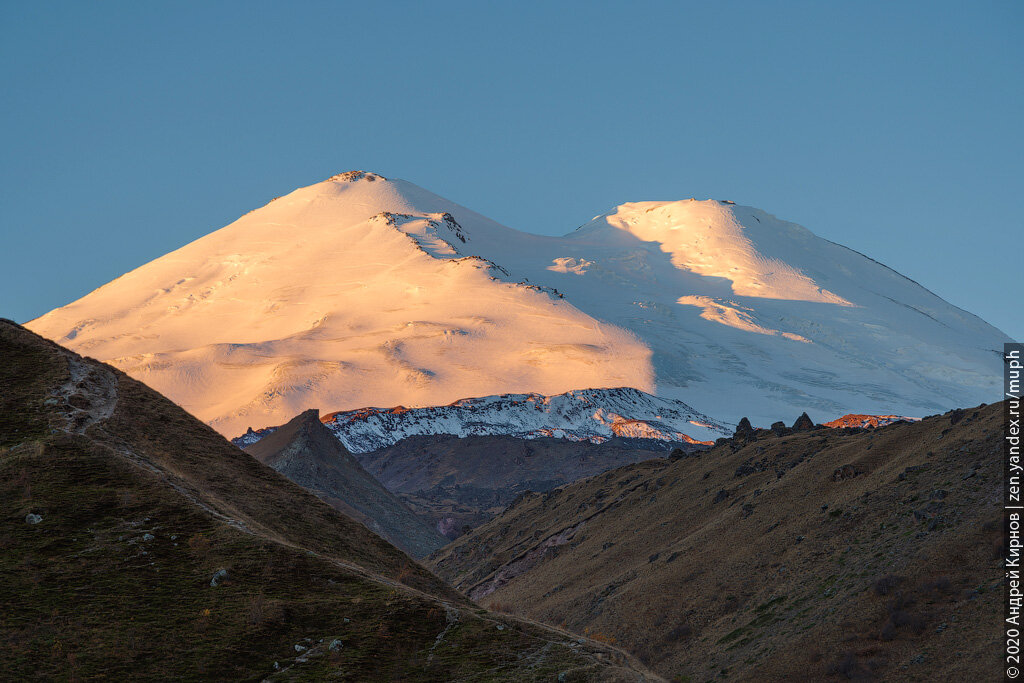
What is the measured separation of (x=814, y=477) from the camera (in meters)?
44.9

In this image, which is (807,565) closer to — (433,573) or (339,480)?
(433,573)

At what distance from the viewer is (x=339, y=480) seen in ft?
305

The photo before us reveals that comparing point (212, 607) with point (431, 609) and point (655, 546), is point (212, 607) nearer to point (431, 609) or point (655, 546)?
point (431, 609)

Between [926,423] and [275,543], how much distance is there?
34.3 metres

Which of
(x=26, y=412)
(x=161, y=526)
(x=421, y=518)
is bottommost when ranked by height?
(x=421, y=518)

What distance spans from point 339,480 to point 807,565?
207ft

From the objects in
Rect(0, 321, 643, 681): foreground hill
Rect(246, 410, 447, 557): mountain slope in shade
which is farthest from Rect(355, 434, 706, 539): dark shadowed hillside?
Rect(0, 321, 643, 681): foreground hill

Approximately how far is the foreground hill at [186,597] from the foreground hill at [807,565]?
1330 centimetres

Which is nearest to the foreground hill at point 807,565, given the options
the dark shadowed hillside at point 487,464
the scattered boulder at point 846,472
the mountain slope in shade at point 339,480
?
the scattered boulder at point 846,472

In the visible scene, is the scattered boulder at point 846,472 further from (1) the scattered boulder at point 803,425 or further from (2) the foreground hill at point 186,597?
(2) the foreground hill at point 186,597

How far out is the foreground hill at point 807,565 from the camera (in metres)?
28.5

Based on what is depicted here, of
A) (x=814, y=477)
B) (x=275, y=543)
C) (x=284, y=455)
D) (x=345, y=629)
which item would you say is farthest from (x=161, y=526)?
(x=284, y=455)

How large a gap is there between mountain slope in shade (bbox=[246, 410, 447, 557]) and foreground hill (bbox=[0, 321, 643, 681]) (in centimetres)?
5805

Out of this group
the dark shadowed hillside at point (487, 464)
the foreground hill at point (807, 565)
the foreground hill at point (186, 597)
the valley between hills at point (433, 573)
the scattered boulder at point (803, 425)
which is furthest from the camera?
the dark shadowed hillside at point (487, 464)
